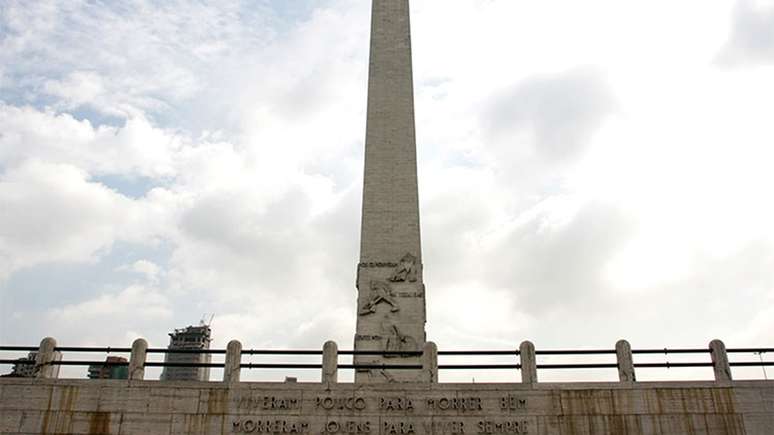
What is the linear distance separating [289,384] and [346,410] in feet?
5.39

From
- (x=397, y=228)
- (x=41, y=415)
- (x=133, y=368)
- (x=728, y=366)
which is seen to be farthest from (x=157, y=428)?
(x=728, y=366)

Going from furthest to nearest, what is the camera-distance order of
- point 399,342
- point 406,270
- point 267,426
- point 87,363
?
point 406,270, point 399,342, point 87,363, point 267,426

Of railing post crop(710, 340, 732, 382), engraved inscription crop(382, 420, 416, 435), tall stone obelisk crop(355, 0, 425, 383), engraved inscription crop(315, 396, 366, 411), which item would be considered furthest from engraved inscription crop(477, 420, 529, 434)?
tall stone obelisk crop(355, 0, 425, 383)

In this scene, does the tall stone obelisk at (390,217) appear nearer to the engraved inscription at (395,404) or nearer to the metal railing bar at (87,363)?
the engraved inscription at (395,404)

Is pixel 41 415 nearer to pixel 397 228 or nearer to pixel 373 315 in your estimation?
pixel 373 315

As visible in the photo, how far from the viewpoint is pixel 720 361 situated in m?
17.8

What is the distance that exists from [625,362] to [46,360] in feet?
50.4

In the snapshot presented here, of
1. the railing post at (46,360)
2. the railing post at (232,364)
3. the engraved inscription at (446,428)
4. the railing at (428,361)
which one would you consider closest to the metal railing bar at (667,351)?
the railing at (428,361)

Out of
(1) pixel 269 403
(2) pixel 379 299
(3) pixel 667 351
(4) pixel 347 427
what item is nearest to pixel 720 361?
(3) pixel 667 351

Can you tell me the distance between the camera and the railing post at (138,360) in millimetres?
17766

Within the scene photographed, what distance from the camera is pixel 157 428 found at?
56.3 feet

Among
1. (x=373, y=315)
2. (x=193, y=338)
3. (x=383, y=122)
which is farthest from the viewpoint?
(x=193, y=338)

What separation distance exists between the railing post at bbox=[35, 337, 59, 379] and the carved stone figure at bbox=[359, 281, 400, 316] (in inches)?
414

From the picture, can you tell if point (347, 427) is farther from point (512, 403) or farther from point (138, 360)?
point (138, 360)
